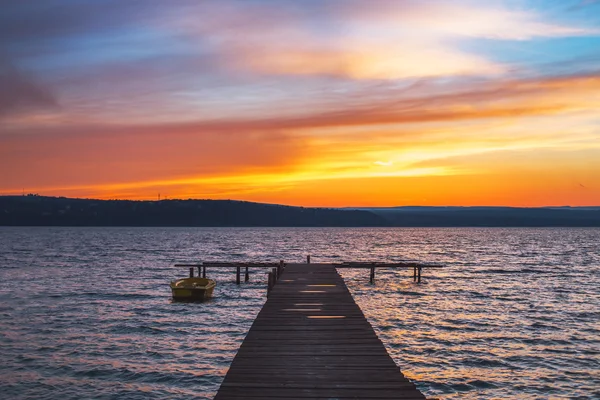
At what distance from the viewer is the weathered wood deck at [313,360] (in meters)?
9.47

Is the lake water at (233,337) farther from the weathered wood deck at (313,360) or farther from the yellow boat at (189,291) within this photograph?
A: the weathered wood deck at (313,360)

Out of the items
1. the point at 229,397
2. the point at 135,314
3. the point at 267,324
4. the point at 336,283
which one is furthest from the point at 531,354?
the point at 135,314

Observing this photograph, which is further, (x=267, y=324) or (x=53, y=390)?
(x=53, y=390)

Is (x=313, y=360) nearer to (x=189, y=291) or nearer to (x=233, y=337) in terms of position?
(x=233, y=337)

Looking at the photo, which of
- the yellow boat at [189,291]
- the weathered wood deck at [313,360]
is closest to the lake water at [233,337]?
the yellow boat at [189,291]

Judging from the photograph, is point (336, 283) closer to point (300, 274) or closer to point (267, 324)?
point (300, 274)

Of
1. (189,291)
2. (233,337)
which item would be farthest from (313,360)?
(189,291)

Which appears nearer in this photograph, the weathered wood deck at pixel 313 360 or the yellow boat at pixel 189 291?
the weathered wood deck at pixel 313 360

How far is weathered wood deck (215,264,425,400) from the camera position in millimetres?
9469

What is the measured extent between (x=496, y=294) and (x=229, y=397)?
115 feet

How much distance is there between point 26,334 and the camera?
24.7 metres

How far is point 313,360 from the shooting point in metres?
11.6

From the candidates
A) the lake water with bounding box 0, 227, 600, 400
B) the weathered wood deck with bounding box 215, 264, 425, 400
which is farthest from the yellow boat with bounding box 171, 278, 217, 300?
the weathered wood deck with bounding box 215, 264, 425, 400

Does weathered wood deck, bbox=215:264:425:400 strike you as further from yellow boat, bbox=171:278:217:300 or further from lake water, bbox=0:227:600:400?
yellow boat, bbox=171:278:217:300
